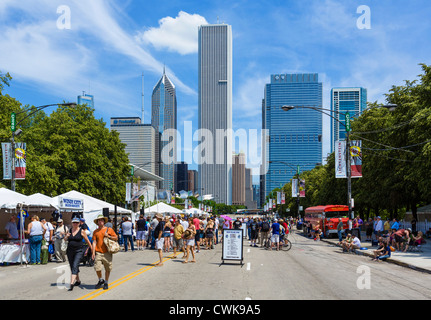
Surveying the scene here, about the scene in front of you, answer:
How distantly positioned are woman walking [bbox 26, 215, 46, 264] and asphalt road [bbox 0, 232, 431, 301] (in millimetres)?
973

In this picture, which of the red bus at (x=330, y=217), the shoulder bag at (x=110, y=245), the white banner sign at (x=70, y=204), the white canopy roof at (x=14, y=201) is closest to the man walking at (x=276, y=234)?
the white banner sign at (x=70, y=204)

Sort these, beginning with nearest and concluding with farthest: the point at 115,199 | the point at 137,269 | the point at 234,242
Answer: the point at 137,269 → the point at 234,242 → the point at 115,199

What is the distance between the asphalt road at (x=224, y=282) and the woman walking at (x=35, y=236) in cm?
97

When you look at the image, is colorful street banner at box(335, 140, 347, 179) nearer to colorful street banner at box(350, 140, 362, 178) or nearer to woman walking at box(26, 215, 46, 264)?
colorful street banner at box(350, 140, 362, 178)

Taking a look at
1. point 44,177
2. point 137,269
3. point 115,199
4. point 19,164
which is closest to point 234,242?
point 137,269

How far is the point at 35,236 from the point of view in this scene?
17656 millimetres

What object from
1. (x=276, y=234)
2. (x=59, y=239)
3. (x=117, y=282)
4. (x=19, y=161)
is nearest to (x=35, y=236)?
(x=59, y=239)

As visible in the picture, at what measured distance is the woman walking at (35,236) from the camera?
17562 millimetres

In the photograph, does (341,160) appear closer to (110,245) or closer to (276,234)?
Answer: (276,234)

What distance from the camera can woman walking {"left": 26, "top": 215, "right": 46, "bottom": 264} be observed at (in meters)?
17.6

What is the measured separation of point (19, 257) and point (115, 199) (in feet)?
113

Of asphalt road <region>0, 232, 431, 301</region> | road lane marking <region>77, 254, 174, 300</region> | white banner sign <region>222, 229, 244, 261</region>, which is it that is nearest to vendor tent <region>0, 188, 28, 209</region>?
asphalt road <region>0, 232, 431, 301</region>

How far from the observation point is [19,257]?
17.9 metres
